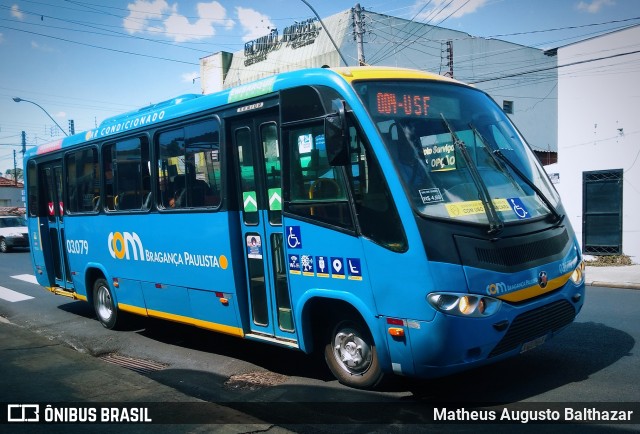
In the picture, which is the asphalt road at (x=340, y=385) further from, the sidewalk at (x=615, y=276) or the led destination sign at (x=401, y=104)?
the led destination sign at (x=401, y=104)

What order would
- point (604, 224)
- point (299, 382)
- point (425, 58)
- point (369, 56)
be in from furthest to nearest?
1. point (425, 58)
2. point (369, 56)
3. point (604, 224)
4. point (299, 382)

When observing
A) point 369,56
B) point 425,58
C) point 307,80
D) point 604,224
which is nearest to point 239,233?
point 307,80

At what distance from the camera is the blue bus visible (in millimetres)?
4586

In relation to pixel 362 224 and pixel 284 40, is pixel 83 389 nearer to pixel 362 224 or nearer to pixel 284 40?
pixel 362 224

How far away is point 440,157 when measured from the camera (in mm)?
5043

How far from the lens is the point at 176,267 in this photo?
737 cm

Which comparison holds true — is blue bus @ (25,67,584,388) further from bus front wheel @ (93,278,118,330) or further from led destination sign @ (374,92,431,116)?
bus front wheel @ (93,278,118,330)

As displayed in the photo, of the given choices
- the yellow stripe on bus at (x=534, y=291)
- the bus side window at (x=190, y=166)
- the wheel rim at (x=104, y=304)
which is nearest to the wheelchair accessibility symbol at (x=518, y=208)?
the yellow stripe on bus at (x=534, y=291)

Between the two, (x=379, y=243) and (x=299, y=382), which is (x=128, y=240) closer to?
(x=299, y=382)

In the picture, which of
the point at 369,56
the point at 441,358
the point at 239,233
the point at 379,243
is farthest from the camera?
the point at 369,56

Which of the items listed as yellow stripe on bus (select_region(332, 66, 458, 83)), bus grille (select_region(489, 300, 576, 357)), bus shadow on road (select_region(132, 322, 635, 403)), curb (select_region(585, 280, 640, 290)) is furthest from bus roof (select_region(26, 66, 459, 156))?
curb (select_region(585, 280, 640, 290))

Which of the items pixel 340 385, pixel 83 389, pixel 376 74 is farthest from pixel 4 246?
pixel 376 74

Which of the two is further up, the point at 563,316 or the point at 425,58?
the point at 425,58

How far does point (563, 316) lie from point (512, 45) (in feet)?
124
